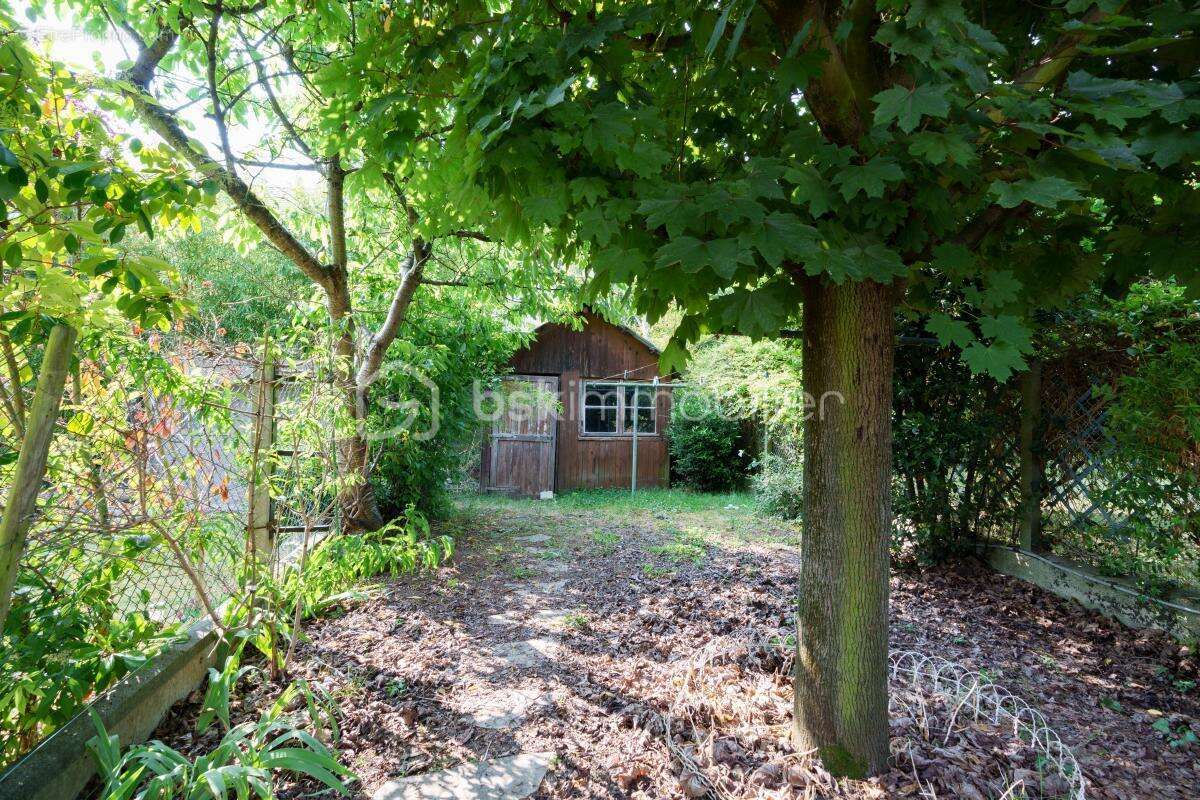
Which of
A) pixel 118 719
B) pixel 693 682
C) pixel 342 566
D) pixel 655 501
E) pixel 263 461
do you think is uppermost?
pixel 263 461

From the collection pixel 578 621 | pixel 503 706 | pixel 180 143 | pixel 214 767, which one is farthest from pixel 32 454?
pixel 180 143

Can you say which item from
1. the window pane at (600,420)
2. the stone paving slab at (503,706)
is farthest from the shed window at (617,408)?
the stone paving slab at (503,706)

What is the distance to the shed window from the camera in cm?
1218

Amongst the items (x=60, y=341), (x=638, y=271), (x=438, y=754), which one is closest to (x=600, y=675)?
(x=438, y=754)

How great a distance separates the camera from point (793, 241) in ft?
5.36

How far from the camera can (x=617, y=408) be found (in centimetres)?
1237

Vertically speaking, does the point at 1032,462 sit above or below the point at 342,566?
above

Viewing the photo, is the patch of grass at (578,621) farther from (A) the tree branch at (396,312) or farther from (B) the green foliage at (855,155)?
(A) the tree branch at (396,312)

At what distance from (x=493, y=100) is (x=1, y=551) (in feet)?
6.20

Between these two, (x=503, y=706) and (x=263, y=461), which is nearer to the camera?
(x=503, y=706)

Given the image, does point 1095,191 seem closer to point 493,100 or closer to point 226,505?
point 493,100

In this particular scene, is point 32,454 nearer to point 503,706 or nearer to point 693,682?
point 503,706

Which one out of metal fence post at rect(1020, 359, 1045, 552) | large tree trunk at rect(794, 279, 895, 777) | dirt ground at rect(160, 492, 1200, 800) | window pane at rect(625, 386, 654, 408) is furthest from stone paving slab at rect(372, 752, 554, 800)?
window pane at rect(625, 386, 654, 408)

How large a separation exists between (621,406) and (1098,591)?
8.92m
